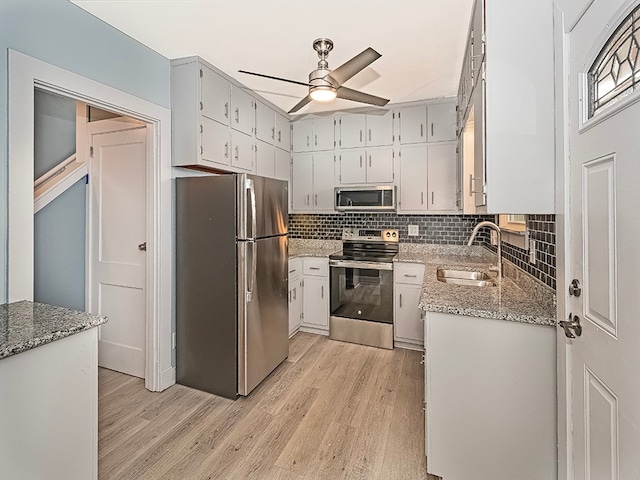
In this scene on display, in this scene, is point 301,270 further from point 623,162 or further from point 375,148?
point 623,162

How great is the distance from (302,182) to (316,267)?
1140mm

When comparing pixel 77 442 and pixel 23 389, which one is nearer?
pixel 23 389

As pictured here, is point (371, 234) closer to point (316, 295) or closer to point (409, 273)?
point (409, 273)

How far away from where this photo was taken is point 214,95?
2.69 m

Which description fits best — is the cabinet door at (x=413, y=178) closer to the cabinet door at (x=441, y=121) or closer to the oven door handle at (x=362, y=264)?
the cabinet door at (x=441, y=121)

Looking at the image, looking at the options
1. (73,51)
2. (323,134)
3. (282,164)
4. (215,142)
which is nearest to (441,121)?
(323,134)

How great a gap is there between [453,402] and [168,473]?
1.56 m

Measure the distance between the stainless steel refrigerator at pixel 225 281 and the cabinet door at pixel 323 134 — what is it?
1.42 m

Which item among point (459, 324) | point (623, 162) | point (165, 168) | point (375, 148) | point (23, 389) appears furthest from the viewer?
point (375, 148)

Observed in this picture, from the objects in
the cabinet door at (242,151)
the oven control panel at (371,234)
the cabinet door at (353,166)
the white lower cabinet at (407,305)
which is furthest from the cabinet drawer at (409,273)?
the cabinet door at (242,151)

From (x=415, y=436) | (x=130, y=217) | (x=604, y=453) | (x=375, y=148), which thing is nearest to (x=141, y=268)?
(x=130, y=217)

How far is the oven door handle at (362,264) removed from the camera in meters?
3.37

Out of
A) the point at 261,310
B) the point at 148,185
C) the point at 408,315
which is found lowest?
the point at 408,315

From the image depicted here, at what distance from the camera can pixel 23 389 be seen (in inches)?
45.1
